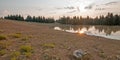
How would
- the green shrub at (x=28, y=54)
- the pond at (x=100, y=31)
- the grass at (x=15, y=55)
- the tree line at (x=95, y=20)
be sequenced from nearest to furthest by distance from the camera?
the grass at (x=15, y=55), the green shrub at (x=28, y=54), the pond at (x=100, y=31), the tree line at (x=95, y=20)

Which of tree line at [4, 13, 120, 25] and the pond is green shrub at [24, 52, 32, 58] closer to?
the pond

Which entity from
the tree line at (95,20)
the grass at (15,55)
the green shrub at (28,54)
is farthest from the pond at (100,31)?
the tree line at (95,20)

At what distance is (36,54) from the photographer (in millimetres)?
13594

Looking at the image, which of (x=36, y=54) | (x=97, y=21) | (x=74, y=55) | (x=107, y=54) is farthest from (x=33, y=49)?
(x=97, y=21)

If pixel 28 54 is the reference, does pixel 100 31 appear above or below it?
below

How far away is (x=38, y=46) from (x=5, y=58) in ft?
12.6

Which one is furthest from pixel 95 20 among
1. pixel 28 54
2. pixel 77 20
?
pixel 28 54

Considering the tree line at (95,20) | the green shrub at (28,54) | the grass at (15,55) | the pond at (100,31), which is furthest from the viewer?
the tree line at (95,20)

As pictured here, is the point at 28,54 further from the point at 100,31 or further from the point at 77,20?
the point at 77,20

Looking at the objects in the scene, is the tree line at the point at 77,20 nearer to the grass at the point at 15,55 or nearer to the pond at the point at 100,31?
the pond at the point at 100,31

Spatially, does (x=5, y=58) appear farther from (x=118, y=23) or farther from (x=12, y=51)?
(x=118, y=23)

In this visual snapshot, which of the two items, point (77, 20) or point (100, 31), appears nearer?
point (100, 31)

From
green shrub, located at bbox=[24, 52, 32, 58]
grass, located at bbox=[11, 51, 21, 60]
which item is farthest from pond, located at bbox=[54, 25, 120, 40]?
grass, located at bbox=[11, 51, 21, 60]

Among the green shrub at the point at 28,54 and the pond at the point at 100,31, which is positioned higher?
the green shrub at the point at 28,54
